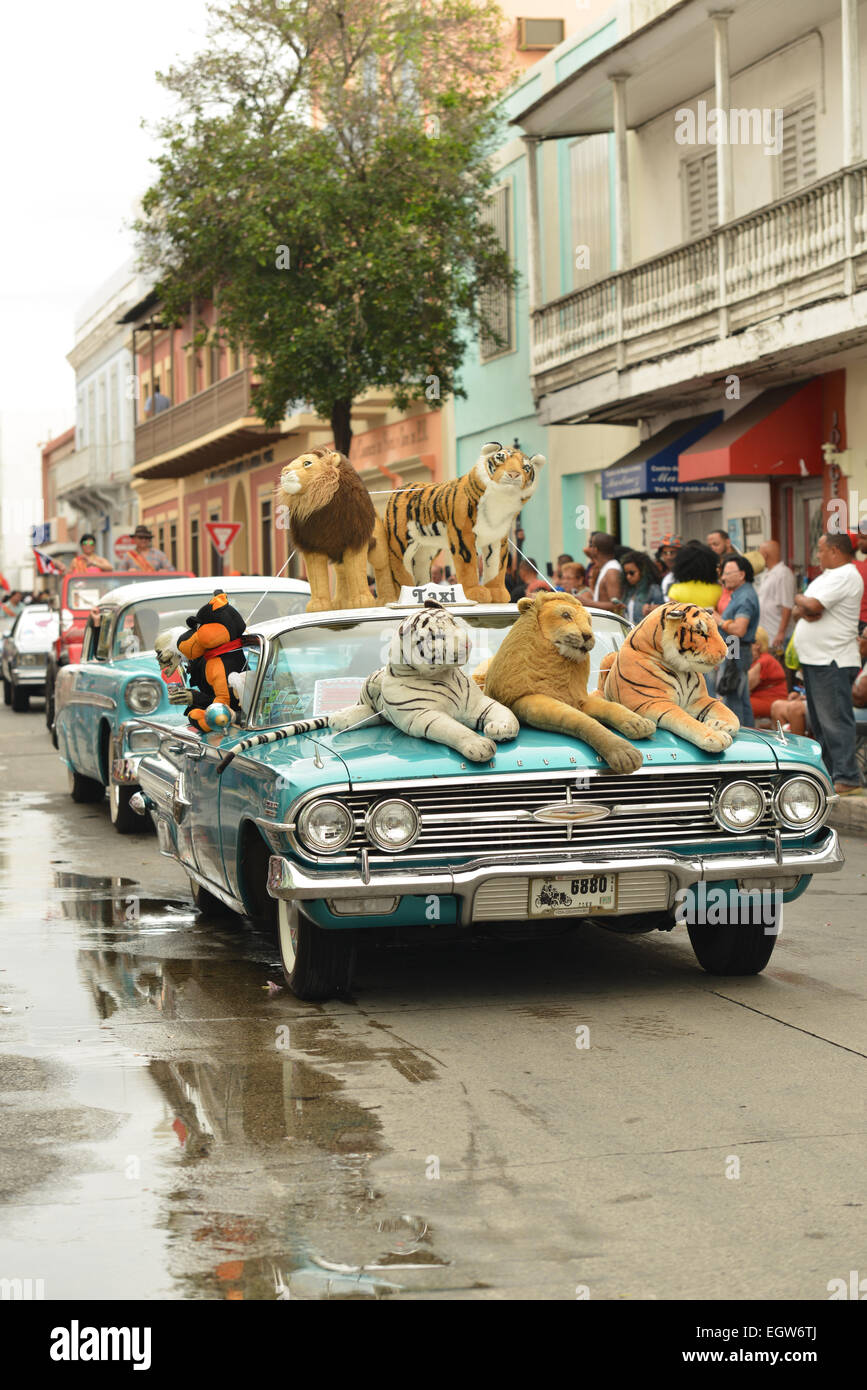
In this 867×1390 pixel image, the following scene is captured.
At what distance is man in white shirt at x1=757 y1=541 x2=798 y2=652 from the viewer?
15953 mm

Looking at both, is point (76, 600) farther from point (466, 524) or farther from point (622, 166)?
point (466, 524)

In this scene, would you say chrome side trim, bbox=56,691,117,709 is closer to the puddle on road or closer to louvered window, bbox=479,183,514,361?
the puddle on road

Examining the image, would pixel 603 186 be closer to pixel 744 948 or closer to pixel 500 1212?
pixel 744 948

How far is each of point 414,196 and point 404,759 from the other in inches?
806

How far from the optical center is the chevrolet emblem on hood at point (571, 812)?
6.70m

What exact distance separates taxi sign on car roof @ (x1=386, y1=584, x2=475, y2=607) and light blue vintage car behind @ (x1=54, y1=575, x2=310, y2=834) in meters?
4.18

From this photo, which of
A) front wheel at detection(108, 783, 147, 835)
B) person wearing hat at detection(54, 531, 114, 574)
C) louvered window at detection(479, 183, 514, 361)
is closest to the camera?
front wheel at detection(108, 783, 147, 835)

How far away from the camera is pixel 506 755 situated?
6.78 metres

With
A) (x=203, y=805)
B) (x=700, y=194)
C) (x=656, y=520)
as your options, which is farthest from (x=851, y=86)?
(x=203, y=805)

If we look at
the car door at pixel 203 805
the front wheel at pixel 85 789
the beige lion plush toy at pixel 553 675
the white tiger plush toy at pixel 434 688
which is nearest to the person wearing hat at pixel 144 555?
the front wheel at pixel 85 789

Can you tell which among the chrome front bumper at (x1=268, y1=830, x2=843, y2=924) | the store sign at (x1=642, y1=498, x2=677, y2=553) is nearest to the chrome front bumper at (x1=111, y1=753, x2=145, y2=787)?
the chrome front bumper at (x1=268, y1=830, x2=843, y2=924)

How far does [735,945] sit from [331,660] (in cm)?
200

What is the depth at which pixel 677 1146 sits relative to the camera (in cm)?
512
